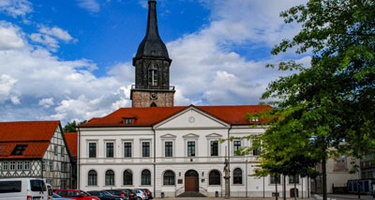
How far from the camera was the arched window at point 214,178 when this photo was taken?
51656 millimetres

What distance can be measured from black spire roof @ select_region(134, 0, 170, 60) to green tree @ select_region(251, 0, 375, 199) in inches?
2022

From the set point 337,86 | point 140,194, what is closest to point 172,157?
point 140,194

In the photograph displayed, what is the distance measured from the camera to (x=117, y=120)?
54.6 metres

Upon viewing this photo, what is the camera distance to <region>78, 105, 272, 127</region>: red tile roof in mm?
53562

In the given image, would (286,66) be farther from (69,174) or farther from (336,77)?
(69,174)

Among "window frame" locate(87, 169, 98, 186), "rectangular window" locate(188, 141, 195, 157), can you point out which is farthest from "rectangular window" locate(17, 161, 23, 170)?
"rectangular window" locate(188, 141, 195, 157)

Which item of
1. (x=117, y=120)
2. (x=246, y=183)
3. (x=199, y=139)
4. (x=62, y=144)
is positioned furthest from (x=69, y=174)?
(x=246, y=183)

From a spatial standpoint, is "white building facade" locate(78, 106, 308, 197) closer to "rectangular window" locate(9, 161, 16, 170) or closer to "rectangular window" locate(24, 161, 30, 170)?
"rectangular window" locate(24, 161, 30, 170)

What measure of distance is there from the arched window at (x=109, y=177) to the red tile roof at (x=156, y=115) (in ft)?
17.9

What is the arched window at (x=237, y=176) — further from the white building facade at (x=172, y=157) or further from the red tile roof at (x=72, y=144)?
the red tile roof at (x=72, y=144)

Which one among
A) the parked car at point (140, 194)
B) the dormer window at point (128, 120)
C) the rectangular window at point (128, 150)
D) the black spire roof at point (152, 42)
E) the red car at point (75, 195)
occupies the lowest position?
the parked car at point (140, 194)

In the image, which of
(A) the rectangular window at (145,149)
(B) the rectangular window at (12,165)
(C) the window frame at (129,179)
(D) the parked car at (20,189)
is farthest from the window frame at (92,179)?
(D) the parked car at (20,189)

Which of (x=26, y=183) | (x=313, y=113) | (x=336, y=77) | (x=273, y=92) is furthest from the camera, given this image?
(x=26, y=183)

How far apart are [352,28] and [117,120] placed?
44022 millimetres
